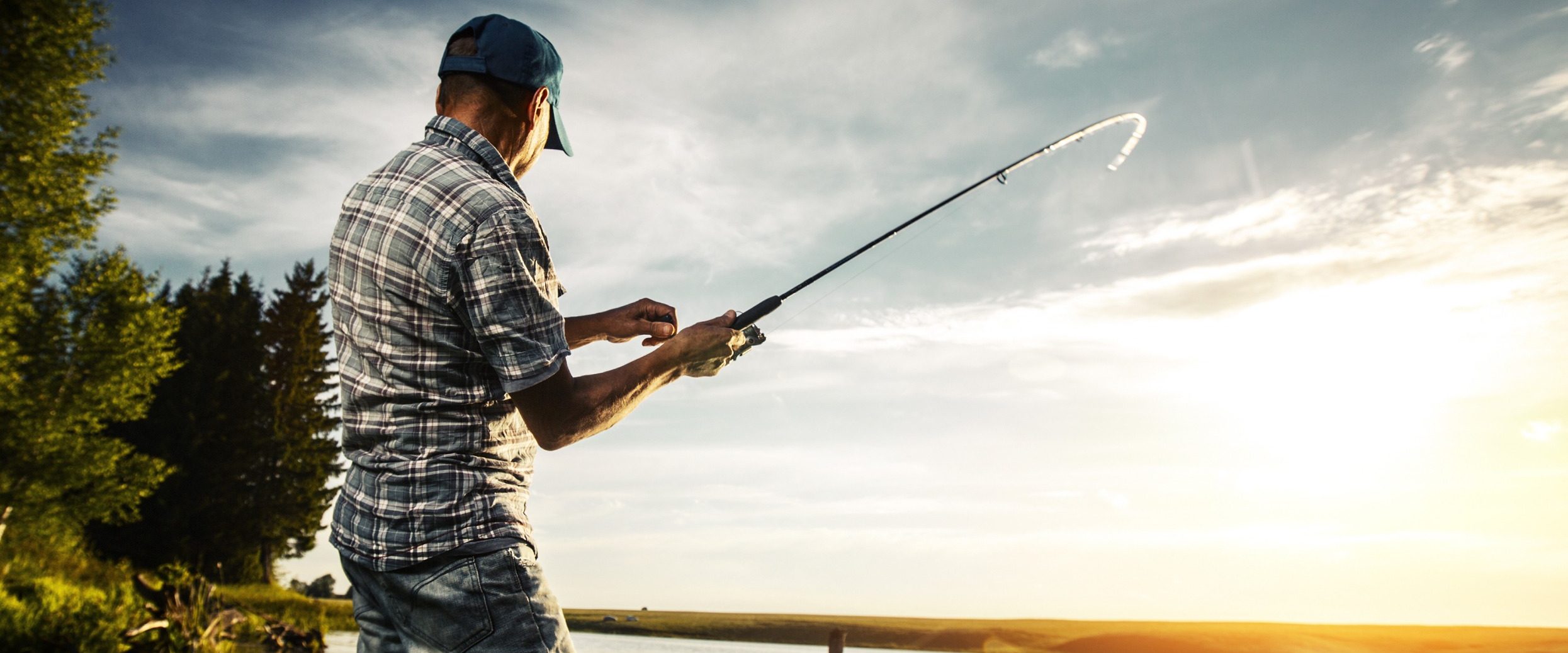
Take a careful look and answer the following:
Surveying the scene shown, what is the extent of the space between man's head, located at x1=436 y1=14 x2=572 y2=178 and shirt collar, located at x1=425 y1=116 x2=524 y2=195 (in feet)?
0.19

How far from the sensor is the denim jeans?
1.97 metres

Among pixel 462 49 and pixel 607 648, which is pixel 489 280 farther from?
pixel 607 648

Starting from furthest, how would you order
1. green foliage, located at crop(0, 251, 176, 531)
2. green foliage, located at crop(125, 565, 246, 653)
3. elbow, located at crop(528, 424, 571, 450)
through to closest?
green foliage, located at crop(0, 251, 176, 531) → green foliage, located at crop(125, 565, 246, 653) → elbow, located at crop(528, 424, 571, 450)

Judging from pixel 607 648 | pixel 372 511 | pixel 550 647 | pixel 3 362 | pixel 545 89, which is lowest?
pixel 607 648

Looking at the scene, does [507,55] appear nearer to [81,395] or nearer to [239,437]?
[81,395]

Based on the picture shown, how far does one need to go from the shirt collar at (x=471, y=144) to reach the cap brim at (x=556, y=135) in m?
0.33

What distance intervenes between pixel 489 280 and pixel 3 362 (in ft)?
73.4

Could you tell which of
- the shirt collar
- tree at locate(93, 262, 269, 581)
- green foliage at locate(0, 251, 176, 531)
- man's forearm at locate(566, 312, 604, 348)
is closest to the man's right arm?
the shirt collar

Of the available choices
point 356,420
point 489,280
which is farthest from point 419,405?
point 489,280

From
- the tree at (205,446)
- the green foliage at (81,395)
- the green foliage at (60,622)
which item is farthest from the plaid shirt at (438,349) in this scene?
the tree at (205,446)

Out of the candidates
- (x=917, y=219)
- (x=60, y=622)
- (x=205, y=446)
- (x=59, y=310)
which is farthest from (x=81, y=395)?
(x=917, y=219)

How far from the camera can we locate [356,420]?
6.84 ft

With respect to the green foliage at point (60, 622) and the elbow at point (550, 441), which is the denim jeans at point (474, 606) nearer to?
the elbow at point (550, 441)

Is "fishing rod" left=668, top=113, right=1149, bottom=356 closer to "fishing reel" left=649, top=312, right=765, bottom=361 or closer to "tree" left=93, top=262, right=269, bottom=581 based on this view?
"fishing reel" left=649, top=312, right=765, bottom=361
